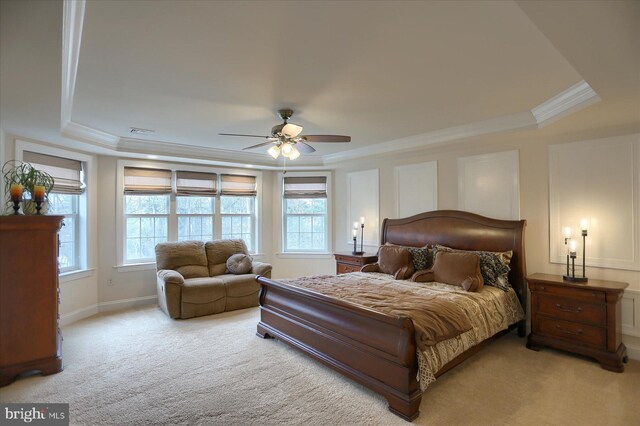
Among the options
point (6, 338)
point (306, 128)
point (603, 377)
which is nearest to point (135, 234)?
point (6, 338)

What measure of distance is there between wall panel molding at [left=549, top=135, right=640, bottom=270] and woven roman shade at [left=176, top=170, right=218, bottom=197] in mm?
5287

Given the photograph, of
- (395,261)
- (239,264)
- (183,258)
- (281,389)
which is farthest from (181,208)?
(281,389)

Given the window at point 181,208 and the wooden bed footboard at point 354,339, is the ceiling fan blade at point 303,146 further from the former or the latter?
the window at point 181,208

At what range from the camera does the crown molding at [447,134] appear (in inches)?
150

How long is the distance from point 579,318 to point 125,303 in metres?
6.03

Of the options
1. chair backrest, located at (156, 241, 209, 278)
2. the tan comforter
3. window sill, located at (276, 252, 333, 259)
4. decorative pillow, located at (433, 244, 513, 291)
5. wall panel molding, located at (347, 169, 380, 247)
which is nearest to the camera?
the tan comforter

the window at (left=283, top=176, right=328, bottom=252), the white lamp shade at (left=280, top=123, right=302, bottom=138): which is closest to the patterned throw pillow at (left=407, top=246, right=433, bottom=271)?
the white lamp shade at (left=280, top=123, right=302, bottom=138)

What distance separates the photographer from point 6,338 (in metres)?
2.91

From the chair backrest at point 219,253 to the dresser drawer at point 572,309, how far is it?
4.50 m

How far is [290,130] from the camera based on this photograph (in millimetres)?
3477

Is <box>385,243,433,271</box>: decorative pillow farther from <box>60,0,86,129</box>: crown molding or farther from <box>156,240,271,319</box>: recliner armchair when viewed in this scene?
<box>60,0,86,129</box>: crown molding

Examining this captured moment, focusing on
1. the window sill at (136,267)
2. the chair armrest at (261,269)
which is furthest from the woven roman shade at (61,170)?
the chair armrest at (261,269)

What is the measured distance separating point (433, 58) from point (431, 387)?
2647 mm

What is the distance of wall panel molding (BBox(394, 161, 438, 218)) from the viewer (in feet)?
16.6
